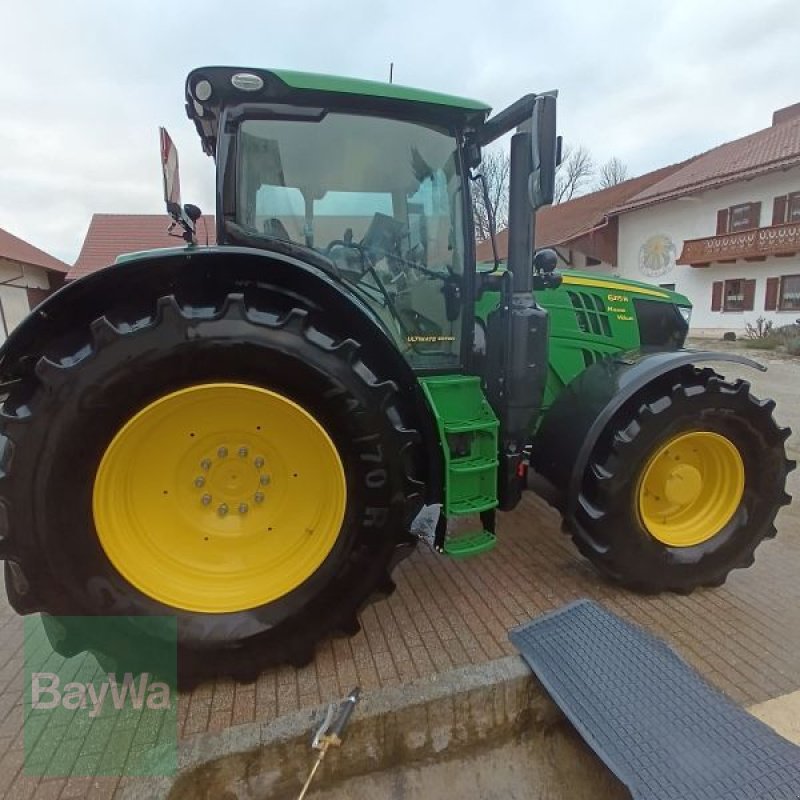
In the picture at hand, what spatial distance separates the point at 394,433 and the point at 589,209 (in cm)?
2645

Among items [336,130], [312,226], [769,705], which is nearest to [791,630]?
[769,705]

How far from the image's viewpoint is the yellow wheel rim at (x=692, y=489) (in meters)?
2.72

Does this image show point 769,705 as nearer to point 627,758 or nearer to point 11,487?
point 627,758

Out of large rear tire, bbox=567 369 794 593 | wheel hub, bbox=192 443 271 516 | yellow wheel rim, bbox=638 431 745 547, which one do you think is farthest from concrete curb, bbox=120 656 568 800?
yellow wheel rim, bbox=638 431 745 547

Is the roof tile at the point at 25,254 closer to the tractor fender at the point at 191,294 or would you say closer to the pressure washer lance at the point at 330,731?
the tractor fender at the point at 191,294

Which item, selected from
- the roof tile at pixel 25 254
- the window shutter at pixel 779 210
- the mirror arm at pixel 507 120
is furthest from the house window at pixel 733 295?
the roof tile at pixel 25 254

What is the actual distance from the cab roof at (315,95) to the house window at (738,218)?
20.1m

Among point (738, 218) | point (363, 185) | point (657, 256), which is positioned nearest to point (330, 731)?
point (363, 185)

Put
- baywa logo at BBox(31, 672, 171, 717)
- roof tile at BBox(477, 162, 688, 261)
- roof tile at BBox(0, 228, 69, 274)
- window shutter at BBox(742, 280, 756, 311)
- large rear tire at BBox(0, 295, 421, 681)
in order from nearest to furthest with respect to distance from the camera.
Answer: large rear tire at BBox(0, 295, 421, 681), baywa logo at BBox(31, 672, 171, 717), roof tile at BBox(0, 228, 69, 274), window shutter at BBox(742, 280, 756, 311), roof tile at BBox(477, 162, 688, 261)

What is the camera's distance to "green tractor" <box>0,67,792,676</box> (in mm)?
1824

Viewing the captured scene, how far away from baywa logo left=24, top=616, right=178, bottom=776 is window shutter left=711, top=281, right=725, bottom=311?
22.3m

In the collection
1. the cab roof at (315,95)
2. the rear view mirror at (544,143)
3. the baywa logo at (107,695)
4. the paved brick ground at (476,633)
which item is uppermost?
the cab roof at (315,95)

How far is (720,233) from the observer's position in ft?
62.9

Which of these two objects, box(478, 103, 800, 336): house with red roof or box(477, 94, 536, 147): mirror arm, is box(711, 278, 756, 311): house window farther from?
box(477, 94, 536, 147): mirror arm
